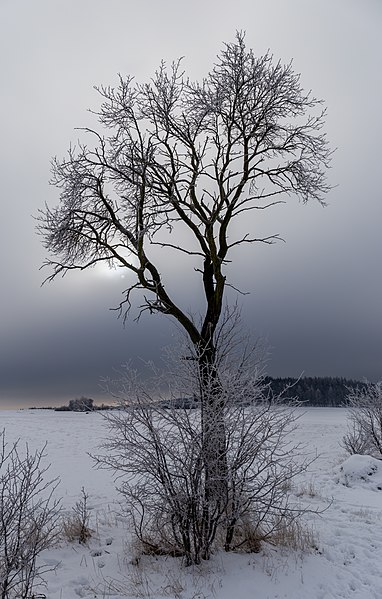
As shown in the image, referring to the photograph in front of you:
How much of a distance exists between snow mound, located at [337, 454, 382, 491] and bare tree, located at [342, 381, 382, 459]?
3.32m

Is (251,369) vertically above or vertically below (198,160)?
below

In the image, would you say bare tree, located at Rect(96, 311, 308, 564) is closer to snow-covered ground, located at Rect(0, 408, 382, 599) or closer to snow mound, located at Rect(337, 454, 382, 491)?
snow-covered ground, located at Rect(0, 408, 382, 599)

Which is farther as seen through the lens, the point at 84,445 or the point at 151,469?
the point at 84,445

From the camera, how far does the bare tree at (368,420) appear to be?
18453mm

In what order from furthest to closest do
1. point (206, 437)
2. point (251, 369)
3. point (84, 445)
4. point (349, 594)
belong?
point (84, 445) < point (251, 369) < point (206, 437) < point (349, 594)

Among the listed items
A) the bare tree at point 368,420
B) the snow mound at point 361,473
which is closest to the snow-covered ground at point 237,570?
the snow mound at point 361,473

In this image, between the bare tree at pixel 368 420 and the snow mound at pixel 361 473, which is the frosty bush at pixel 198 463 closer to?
the snow mound at pixel 361 473

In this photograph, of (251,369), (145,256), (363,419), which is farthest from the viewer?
(363,419)

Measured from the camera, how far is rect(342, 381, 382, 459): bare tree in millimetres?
18453

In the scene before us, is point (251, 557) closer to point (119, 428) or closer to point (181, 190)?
point (119, 428)

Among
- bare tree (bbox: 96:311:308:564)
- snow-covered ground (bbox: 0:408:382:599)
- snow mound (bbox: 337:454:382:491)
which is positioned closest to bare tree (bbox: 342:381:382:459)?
snow mound (bbox: 337:454:382:491)

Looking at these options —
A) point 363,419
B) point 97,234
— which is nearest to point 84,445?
point 363,419

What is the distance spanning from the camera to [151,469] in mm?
6348

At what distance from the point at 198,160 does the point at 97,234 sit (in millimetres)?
2721
